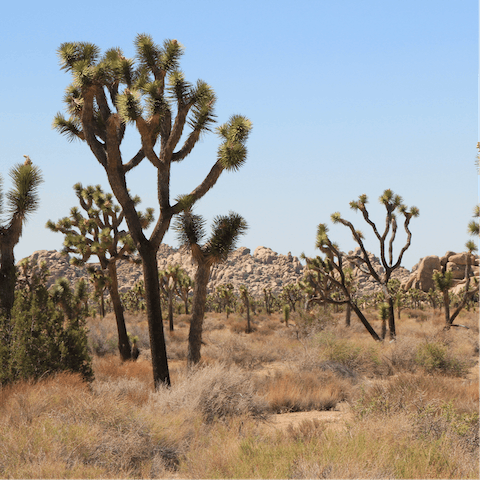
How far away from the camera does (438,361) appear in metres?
14.2

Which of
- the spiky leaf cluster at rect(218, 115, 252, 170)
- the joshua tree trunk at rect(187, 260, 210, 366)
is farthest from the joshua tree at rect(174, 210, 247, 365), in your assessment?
the spiky leaf cluster at rect(218, 115, 252, 170)

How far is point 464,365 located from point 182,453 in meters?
11.7

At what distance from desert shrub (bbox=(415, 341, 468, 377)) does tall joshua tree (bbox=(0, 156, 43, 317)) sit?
11968mm

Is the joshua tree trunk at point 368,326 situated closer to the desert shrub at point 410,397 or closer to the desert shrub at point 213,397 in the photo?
the desert shrub at point 410,397

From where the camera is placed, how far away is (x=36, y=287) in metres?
10.0

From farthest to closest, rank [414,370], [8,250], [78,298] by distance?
1. [78,298]
2. [414,370]
3. [8,250]

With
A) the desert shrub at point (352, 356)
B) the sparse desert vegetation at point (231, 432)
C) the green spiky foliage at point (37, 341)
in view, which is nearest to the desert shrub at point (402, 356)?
the desert shrub at point (352, 356)

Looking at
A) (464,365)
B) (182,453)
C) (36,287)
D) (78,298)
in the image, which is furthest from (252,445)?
(78,298)

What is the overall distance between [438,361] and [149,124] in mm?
11107

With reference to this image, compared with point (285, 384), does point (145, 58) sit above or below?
above

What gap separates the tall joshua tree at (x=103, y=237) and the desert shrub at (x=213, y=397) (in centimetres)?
1054

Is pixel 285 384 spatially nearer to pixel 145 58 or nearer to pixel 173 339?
pixel 145 58

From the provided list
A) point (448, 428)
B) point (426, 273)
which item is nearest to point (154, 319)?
point (448, 428)

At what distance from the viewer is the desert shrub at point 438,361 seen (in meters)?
14.2
